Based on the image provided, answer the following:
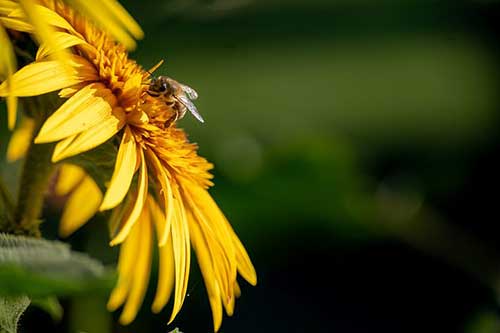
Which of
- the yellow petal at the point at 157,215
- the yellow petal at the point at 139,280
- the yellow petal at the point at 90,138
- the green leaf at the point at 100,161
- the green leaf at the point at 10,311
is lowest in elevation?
the yellow petal at the point at 139,280

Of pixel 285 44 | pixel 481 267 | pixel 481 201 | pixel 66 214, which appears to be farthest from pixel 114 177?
pixel 285 44

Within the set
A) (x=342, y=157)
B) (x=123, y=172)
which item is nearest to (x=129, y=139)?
(x=123, y=172)

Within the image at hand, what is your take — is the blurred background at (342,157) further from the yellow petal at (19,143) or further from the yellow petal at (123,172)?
the yellow petal at (123,172)

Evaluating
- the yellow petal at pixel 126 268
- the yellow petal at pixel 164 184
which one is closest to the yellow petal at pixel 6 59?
the yellow petal at pixel 164 184

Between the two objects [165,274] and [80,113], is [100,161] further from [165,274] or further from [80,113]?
[165,274]

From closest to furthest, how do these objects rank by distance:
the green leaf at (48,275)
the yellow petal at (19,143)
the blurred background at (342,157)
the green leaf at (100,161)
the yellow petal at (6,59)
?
the green leaf at (48,275)
the yellow petal at (6,59)
the green leaf at (100,161)
the yellow petal at (19,143)
the blurred background at (342,157)

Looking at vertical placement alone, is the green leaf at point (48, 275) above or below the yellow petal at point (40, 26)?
below

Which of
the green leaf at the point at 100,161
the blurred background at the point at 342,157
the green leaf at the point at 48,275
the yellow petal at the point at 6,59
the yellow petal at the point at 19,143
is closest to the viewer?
the green leaf at the point at 48,275

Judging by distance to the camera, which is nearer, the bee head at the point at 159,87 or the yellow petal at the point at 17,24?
the yellow petal at the point at 17,24
